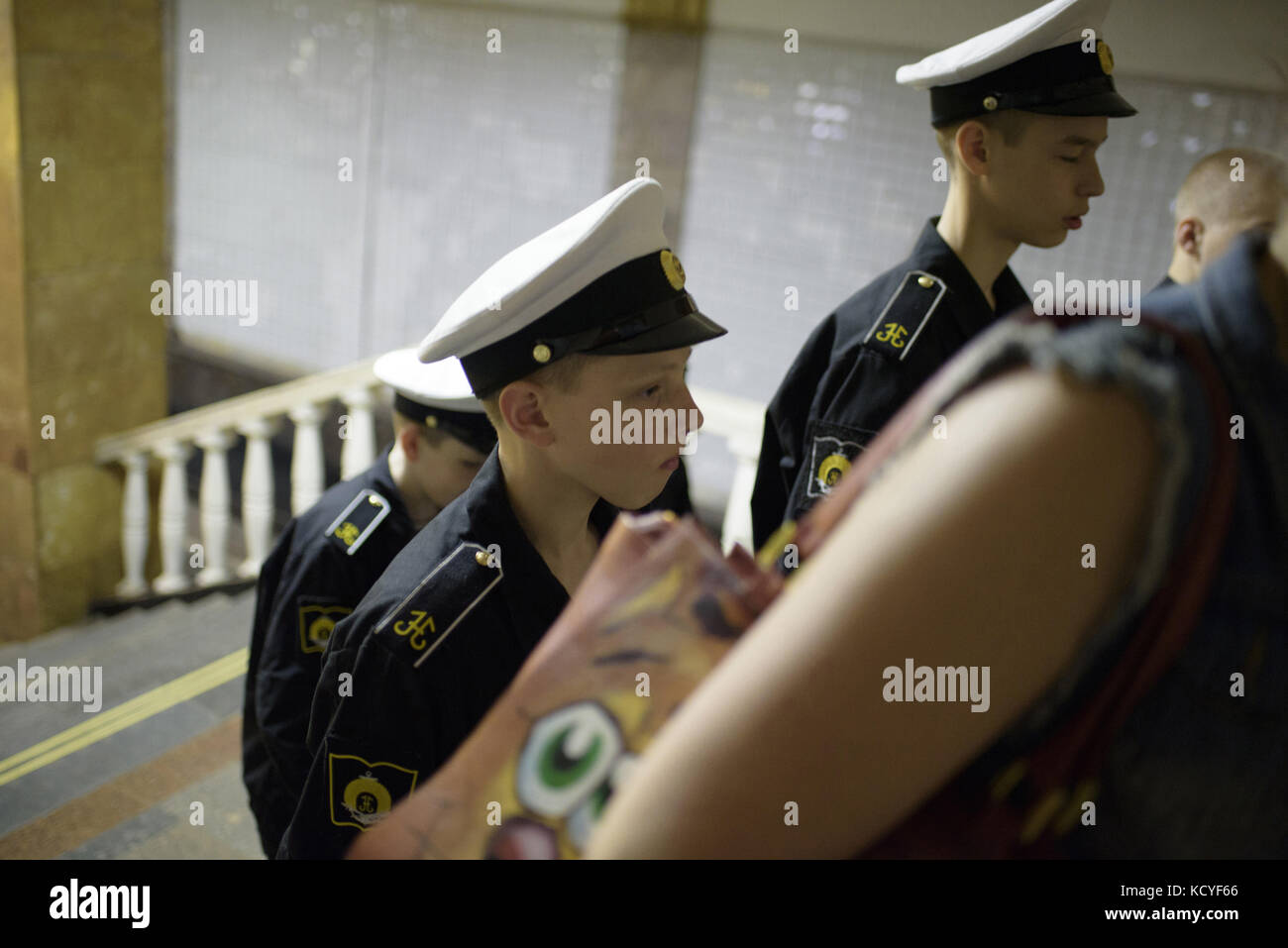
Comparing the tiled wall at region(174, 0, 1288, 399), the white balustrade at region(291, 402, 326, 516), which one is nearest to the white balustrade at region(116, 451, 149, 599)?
the white balustrade at region(291, 402, 326, 516)

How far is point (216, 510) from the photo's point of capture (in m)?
4.94

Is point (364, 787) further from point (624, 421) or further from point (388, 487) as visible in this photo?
point (388, 487)

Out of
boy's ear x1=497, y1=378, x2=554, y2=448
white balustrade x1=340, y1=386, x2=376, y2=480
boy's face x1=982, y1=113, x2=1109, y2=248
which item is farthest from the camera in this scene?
A: white balustrade x1=340, y1=386, x2=376, y2=480

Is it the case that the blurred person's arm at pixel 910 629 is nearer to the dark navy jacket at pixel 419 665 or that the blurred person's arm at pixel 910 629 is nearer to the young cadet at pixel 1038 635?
the young cadet at pixel 1038 635

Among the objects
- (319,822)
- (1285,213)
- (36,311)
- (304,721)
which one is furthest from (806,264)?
(1285,213)

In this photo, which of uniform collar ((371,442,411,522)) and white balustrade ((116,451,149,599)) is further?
white balustrade ((116,451,149,599))

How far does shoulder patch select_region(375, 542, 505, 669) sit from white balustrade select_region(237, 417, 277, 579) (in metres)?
3.64

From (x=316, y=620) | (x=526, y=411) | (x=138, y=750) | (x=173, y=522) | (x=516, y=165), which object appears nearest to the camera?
(x=526, y=411)

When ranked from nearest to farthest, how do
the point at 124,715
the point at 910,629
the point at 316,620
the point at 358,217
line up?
the point at 910,629 → the point at 316,620 → the point at 124,715 → the point at 358,217

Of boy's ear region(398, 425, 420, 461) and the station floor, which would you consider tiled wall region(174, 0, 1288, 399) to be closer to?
the station floor

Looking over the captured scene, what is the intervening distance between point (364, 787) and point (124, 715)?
9.24ft

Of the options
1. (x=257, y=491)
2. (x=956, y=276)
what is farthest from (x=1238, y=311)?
(x=257, y=491)

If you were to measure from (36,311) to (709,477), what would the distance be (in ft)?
10.0

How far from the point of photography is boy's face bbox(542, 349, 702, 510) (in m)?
1.33
